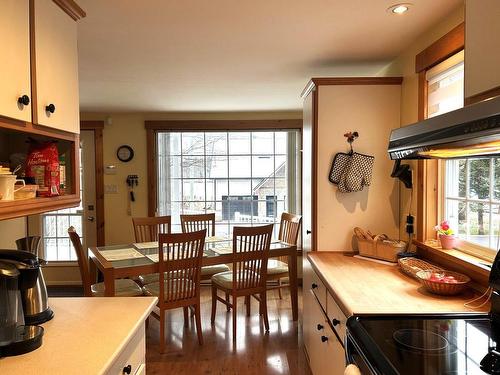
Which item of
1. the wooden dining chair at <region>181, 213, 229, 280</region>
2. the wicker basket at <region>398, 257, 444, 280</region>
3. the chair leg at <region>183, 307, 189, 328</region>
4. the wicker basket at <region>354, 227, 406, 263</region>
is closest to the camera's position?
the wicker basket at <region>398, 257, 444, 280</region>

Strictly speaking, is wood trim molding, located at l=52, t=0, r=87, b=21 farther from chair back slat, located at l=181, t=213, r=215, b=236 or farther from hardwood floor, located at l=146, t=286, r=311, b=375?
chair back slat, located at l=181, t=213, r=215, b=236

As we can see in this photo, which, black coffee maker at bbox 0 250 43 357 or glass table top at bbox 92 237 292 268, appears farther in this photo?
glass table top at bbox 92 237 292 268

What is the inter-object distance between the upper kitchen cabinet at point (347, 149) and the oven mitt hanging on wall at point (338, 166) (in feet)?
0.12

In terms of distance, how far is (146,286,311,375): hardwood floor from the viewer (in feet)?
9.20

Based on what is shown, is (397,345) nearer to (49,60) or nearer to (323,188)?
(323,188)

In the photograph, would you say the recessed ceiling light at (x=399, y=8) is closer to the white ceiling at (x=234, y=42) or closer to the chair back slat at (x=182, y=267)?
the white ceiling at (x=234, y=42)

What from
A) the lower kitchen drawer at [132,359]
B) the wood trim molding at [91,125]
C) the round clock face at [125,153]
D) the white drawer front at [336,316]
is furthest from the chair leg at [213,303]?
the wood trim molding at [91,125]

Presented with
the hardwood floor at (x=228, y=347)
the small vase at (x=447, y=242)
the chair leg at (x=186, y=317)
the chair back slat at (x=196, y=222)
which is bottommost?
the hardwood floor at (x=228, y=347)

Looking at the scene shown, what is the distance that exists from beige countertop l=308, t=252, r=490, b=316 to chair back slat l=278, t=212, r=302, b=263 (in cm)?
147

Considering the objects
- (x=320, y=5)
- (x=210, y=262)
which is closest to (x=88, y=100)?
(x=210, y=262)

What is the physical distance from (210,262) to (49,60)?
2.13 meters

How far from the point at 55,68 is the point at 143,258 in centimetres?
187

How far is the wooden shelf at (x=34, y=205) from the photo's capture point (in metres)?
1.23

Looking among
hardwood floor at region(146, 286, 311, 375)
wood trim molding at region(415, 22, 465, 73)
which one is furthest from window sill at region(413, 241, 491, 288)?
hardwood floor at region(146, 286, 311, 375)
